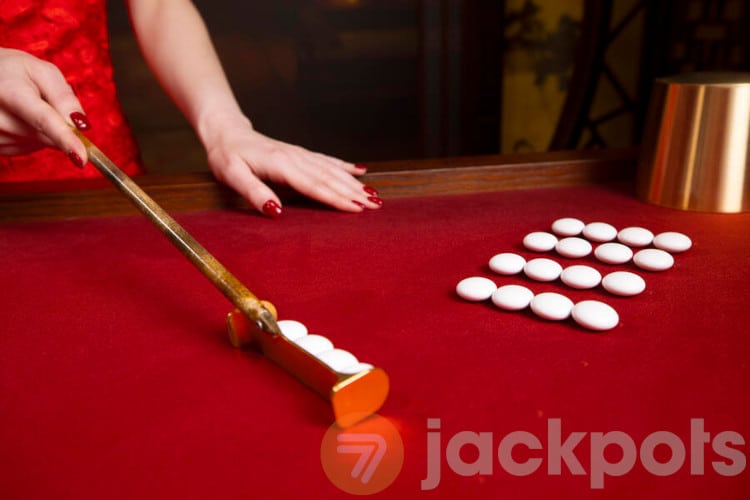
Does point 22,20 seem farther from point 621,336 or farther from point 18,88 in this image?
point 621,336

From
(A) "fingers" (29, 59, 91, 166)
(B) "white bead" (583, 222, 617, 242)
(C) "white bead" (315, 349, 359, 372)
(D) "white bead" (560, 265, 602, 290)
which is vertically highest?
(A) "fingers" (29, 59, 91, 166)

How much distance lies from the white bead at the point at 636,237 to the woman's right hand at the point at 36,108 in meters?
0.78

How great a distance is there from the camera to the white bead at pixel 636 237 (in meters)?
0.91

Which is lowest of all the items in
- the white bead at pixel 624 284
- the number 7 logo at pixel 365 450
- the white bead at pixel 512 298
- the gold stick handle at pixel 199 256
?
the white bead at pixel 624 284

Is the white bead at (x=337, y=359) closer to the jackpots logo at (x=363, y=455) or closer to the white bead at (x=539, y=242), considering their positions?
the jackpots logo at (x=363, y=455)

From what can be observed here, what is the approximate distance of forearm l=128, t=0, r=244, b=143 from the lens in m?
1.35

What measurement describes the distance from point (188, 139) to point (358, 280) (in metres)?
4.07

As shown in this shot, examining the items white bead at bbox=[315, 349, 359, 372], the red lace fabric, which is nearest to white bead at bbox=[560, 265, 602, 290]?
white bead at bbox=[315, 349, 359, 372]

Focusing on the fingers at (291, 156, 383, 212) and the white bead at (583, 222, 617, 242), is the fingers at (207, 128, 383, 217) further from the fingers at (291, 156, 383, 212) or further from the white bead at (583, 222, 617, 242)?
the white bead at (583, 222, 617, 242)

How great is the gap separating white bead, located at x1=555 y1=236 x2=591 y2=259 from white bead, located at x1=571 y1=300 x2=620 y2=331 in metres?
0.19

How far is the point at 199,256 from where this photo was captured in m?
0.73

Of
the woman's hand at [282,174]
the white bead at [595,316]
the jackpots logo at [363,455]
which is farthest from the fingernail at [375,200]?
the jackpots logo at [363,455]

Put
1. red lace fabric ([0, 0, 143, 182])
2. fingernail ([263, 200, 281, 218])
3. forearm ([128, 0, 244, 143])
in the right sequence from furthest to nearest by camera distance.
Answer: red lace fabric ([0, 0, 143, 182])
forearm ([128, 0, 244, 143])
fingernail ([263, 200, 281, 218])

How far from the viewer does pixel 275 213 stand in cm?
107
